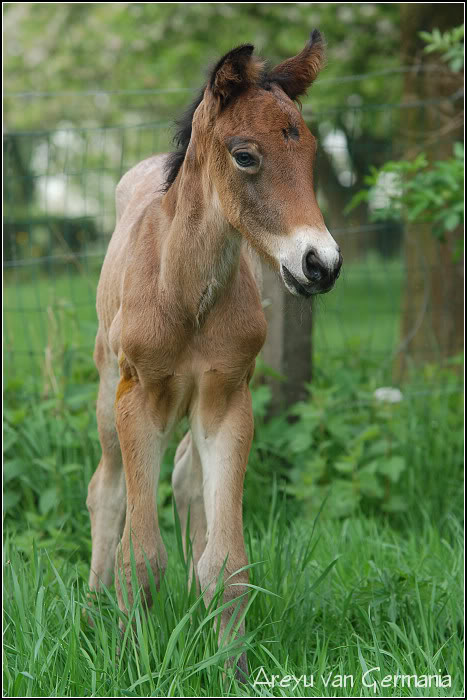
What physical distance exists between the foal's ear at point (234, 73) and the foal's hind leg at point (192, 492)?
144 centimetres

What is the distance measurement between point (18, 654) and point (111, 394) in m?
1.23

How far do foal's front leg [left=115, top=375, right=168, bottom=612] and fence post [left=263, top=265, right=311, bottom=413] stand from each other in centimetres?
219

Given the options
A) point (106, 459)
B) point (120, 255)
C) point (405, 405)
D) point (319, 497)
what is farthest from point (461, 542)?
point (120, 255)

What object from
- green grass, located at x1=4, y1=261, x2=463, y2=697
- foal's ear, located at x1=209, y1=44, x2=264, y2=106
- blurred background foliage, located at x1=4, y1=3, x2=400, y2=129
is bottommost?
green grass, located at x1=4, y1=261, x2=463, y2=697

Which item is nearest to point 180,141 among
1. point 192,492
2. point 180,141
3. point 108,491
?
point 180,141

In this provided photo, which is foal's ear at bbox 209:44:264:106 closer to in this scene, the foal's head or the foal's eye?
the foal's head

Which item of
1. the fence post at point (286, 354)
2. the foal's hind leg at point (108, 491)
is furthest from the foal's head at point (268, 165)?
the fence post at point (286, 354)

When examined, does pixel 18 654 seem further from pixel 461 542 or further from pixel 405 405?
pixel 405 405

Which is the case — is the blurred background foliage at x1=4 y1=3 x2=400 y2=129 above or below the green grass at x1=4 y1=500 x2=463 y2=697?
above

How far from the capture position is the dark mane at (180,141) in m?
3.12

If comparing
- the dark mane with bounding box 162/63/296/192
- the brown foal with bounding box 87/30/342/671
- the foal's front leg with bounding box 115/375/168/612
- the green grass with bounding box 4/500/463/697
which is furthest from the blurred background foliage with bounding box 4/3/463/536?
the green grass with bounding box 4/500/463/697

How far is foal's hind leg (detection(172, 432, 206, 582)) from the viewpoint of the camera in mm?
3562

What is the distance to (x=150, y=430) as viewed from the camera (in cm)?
317

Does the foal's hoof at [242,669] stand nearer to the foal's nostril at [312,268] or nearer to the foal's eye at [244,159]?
the foal's nostril at [312,268]
